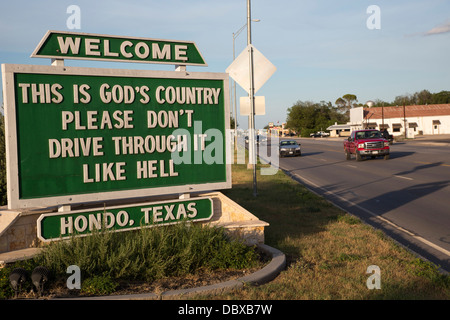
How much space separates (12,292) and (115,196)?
217cm

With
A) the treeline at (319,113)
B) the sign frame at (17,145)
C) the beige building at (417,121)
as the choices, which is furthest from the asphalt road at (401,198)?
the treeline at (319,113)

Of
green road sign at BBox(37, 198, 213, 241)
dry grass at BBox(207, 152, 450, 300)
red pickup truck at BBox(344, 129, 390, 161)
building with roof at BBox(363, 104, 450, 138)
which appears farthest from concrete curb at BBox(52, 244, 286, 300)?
building with roof at BBox(363, 104, 450, 138)

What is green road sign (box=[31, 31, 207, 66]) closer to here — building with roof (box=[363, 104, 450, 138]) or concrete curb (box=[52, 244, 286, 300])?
concrete curb (box=[52, 244, 286, 300])

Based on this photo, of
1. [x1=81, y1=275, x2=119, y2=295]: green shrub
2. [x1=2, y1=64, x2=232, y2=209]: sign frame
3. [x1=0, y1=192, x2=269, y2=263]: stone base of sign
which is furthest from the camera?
[x1=0, y1=192, x2=269, y2=263]: stone base of sign

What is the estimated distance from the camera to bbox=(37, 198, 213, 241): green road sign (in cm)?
663

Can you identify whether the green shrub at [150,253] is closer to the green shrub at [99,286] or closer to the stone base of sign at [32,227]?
the green shrub at [99,286]

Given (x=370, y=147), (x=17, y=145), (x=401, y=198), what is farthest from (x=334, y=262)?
(x=370, y=147)

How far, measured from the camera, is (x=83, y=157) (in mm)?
7027

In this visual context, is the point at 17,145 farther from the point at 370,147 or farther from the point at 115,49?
the point at 370,147

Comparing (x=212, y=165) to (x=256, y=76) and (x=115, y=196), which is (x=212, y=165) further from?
(x=256, y=76)

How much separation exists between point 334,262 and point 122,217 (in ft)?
10.4

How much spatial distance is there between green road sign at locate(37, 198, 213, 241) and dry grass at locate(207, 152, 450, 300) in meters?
1.50

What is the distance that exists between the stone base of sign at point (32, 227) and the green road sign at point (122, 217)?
32 centimetres
